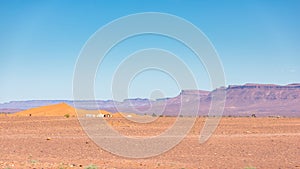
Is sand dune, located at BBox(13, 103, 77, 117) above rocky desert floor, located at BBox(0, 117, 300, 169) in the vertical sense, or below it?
above

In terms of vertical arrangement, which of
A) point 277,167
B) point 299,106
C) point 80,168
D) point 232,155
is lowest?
point 80,168

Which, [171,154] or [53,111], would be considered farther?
[53,111]

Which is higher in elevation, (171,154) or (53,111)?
(53,111)

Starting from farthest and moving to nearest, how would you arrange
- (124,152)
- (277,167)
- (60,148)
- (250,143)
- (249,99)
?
1. (249,99)
2. (250,143)
3. (60,148)
4. (124,152)
5. (277,167)

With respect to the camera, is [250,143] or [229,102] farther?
[229,102]

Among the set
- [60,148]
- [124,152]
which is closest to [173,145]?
[124,152]

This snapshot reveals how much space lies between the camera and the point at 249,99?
6619 inches

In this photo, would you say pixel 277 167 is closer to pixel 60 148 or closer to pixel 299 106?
pixel 60 148

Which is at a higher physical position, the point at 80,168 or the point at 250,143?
the point at 250,143

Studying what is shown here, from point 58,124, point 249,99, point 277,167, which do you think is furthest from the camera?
point 249,99

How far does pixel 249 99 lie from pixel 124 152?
501 feet

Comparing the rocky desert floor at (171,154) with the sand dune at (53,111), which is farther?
the sand dune at (53,111)

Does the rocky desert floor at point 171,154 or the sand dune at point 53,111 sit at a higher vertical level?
the sand dune at point 53,111

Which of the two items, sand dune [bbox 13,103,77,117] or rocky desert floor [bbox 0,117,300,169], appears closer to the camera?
rocky desert floor [bbox 0,117,300,169]
